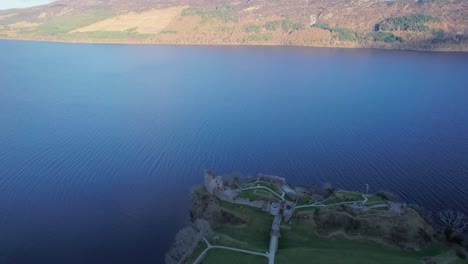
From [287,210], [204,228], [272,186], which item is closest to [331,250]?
[287,210]

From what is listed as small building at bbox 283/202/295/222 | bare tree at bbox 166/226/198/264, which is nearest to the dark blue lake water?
bare tree at bbox 166/226/198/264

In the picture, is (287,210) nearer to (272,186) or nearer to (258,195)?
(258,195)

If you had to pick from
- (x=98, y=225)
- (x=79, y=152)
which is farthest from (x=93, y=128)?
Answer: (x=98, y=225)

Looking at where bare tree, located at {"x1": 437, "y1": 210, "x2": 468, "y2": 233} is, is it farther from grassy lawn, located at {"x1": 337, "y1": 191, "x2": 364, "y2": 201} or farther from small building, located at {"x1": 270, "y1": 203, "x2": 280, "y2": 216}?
small building, located at {"x1": 270, "y1": 203, "x2": 280, "y2": 216}

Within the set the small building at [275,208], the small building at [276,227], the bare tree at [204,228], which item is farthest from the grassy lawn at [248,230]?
the bare tree at [204,228]

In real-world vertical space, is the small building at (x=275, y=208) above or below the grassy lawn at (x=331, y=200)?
above

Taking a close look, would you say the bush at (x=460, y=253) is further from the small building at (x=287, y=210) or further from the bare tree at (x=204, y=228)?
the bare tree at (x=204, y=228)

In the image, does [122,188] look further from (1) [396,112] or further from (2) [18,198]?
(1) [396,112]
